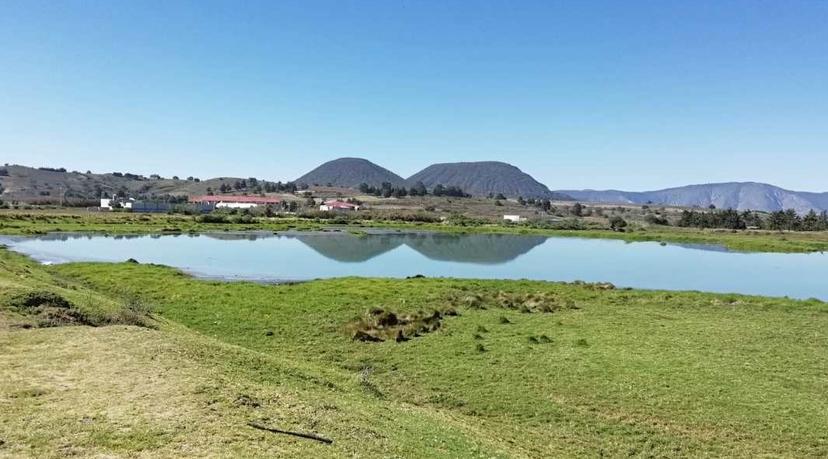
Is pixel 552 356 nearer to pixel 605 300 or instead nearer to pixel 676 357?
pixel 676 357

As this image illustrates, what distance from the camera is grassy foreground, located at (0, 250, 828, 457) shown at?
35.3ft

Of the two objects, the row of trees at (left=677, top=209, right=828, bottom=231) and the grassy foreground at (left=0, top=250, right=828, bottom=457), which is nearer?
the grassy foreground at (left=0, top=250, right=828, bottom=457)

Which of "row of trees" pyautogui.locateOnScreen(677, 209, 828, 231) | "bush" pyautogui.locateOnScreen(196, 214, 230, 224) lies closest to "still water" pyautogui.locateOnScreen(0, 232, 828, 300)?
"bush" pyautogui.locateOnScreen(196, 214, 230, 224)

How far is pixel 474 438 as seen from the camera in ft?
46.2

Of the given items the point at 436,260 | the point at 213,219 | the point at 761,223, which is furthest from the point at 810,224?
the point at 213,219

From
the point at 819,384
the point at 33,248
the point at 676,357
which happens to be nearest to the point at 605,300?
the point at 676,357

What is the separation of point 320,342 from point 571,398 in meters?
11.2

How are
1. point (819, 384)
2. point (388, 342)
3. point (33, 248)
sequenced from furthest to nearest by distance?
point (33, 248), point (388, 342), point (819, 384)

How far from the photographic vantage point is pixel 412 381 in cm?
1983

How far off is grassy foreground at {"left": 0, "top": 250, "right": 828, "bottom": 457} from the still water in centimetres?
2078

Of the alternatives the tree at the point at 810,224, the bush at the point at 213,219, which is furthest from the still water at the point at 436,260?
the tree at the point at 810,224

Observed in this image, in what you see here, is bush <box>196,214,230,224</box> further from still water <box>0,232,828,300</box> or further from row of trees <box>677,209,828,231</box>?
row of trees <box>677,209,828,231</box>

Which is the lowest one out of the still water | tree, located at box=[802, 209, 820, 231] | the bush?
the still water

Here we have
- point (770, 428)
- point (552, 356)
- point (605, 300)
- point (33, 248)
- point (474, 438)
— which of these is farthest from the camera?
point (33, 248)
